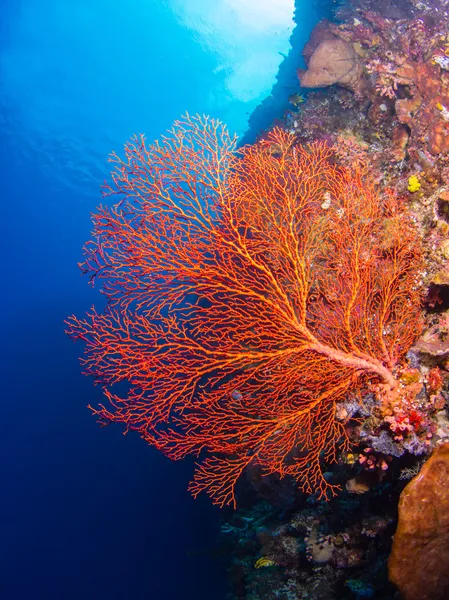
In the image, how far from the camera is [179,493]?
2270 centimetres

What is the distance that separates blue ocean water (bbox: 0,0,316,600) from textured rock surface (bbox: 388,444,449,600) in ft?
38.6

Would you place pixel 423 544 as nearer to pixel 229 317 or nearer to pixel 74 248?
pixel 229 317

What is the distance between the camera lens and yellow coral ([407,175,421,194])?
17.5 ft

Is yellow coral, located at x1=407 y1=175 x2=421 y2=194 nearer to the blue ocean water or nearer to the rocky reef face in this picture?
the rocky reef face

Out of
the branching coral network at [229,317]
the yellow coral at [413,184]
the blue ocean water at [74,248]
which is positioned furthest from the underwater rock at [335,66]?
the blue ocean water at [74,248]

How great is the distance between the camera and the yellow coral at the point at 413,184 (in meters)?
5.33

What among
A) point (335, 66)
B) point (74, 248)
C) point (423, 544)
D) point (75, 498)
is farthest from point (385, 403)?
point (74, 248)

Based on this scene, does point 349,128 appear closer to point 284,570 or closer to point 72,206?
point 284,570

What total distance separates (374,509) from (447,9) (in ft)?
Result: 36.8

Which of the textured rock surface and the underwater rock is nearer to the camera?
the textured rock surface

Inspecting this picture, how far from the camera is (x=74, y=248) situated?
4878 centimetres

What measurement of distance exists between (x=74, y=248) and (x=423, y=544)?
172ft

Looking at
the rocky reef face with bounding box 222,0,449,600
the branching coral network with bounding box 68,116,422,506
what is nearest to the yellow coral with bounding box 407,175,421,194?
the rocky reef face with bounding box 222,0,449,600

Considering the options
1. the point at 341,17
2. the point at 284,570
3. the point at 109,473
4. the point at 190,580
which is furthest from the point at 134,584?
the point at 341,17
